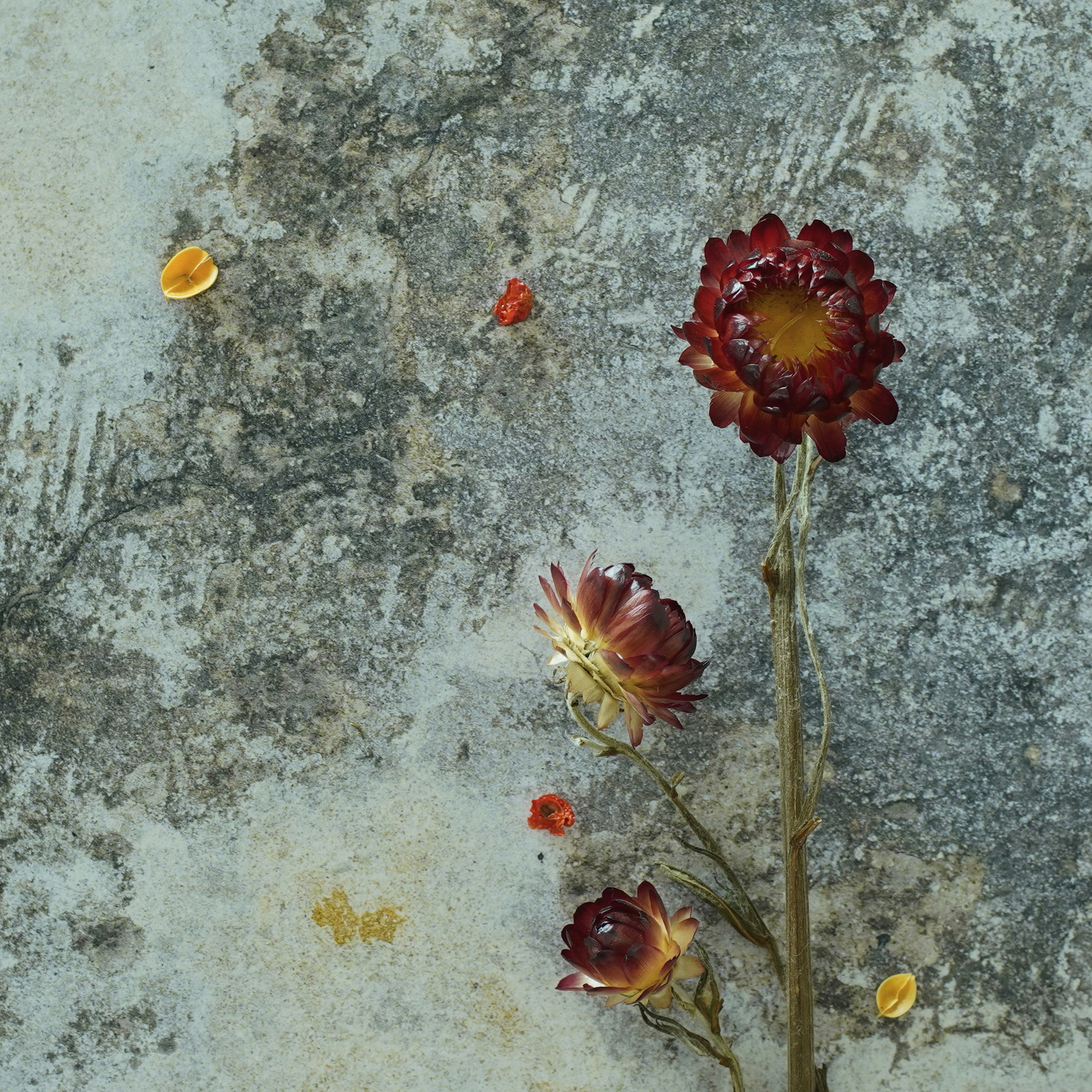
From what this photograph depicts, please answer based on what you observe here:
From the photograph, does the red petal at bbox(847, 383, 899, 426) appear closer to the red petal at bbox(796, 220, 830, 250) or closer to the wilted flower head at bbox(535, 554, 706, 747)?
the red petal at bbox(796, 220, 830, 250)

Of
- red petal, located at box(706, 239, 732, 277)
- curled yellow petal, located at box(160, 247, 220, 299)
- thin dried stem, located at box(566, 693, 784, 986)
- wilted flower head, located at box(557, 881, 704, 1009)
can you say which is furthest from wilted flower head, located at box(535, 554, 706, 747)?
curled yellow petal, located at box(160, 247, 220, 299)

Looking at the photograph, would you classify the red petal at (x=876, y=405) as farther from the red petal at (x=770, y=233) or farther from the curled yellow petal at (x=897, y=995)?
the curled yellow petal at (x=897, y=995)

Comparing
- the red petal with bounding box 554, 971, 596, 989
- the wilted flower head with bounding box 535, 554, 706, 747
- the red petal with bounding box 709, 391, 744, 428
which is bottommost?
the red petal with bounding box 554, 971, 596, 989

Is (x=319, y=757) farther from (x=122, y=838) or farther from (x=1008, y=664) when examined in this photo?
(x=1008, y=664)

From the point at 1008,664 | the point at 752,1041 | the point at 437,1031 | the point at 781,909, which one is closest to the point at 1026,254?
the point at 1008,664

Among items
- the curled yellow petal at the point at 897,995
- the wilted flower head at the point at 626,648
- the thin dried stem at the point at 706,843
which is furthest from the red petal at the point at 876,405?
the curled yellow petal at the point at 897,995
